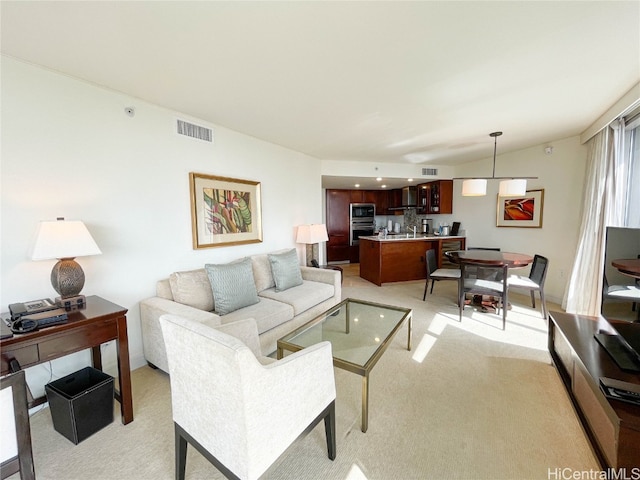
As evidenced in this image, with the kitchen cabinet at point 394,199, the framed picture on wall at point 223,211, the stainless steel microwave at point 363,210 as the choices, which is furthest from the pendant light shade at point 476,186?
the stainless steel microwave at point 363,210

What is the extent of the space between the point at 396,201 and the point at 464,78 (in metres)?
5.33

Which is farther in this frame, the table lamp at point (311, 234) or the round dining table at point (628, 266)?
the table lamp at point (311, 234)

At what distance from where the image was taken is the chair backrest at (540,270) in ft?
10.5

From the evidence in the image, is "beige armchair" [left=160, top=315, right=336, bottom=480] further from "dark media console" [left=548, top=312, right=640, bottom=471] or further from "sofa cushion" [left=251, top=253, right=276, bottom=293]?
"sofa cushion" [left=251, top=253, right=276, bottom=293]

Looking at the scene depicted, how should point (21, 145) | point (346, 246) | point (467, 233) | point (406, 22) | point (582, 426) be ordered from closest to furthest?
point (406, 22) → point (582, 426) → point (21, 145) → point (467, 233) → point (346, 246)

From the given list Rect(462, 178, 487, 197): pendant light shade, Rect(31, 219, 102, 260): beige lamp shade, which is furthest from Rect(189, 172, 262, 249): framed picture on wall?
Rect(462, 178, 487, 197): pendant light shade

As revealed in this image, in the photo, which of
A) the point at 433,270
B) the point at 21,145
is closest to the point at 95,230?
the point at 21,145

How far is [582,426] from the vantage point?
5.29 feet

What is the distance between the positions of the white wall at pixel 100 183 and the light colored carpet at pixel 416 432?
0.74 meters

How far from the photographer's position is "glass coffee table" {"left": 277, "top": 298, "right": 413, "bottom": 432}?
5.38 feet

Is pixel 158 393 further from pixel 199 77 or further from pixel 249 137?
pixel 249 137

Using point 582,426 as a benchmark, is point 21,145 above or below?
above

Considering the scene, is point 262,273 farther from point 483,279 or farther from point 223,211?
point 483,279

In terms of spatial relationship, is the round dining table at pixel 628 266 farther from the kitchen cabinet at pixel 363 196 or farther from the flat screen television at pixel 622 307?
the kitchen cabinet at pixel 363 196
